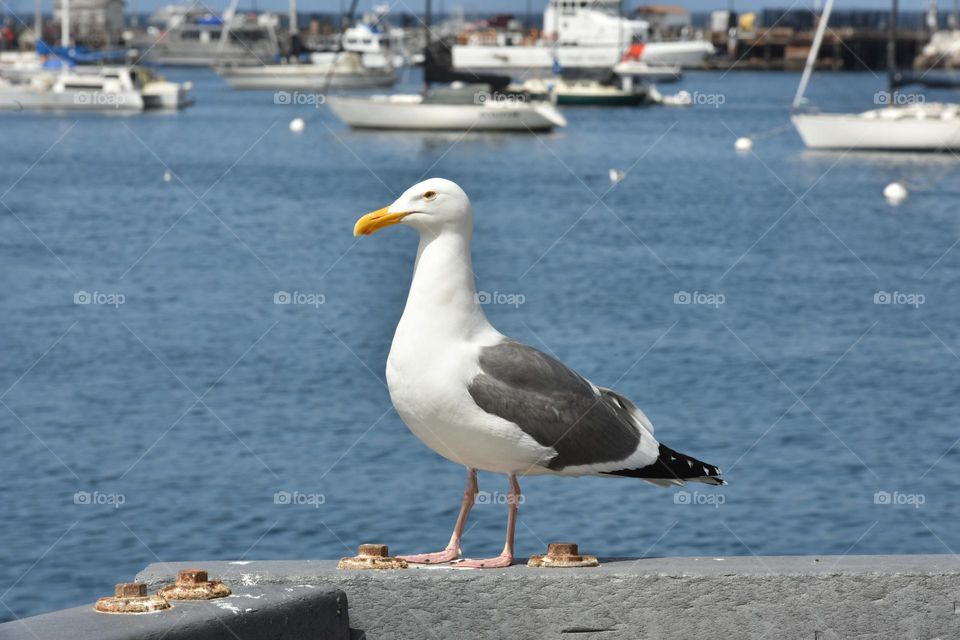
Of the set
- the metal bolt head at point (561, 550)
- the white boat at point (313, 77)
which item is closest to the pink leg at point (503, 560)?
the metal bolt head at point (561, 550)

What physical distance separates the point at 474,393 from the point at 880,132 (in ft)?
195

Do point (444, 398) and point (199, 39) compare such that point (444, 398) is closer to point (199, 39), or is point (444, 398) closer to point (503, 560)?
point (503, 560)

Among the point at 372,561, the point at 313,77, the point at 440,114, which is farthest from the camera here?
the point at 313,77

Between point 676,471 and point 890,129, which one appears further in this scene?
point 890,129

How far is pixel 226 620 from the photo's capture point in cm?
564

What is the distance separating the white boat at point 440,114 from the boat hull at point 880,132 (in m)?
14.7

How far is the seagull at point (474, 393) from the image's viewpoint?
6.43 metres

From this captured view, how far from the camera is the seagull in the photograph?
6.43m

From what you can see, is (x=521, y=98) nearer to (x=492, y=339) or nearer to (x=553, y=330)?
(x=553, y=330)

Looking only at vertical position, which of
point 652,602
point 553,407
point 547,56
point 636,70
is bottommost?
point 547,56

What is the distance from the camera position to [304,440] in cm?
2164

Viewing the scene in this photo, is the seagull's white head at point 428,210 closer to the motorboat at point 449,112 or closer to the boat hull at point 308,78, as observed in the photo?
the motorboat at point 449,112

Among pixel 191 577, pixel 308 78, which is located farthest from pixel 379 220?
pixel 308 78

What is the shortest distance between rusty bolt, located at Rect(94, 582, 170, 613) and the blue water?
22.5 ft
